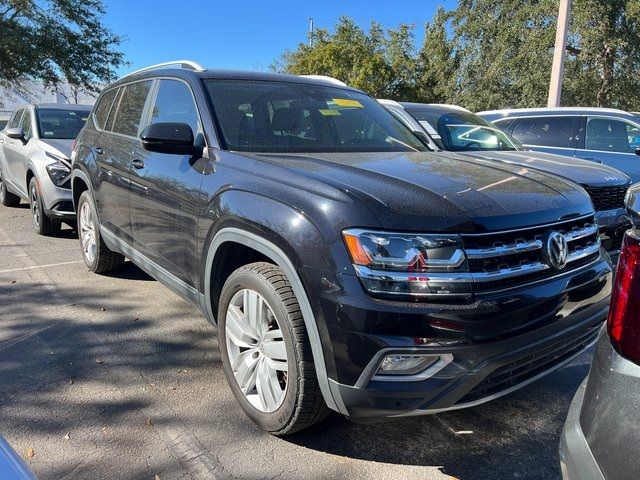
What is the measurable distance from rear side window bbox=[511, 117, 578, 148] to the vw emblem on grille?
591cm

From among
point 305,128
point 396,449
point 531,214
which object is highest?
point 305,128

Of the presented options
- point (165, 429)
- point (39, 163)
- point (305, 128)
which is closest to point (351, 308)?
point (165, 429)

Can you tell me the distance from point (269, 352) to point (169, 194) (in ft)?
4.18

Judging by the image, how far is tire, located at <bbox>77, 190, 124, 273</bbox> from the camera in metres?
4.75

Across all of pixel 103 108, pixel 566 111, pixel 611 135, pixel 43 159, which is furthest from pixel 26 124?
pixel 611 135

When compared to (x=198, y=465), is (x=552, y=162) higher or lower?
higher

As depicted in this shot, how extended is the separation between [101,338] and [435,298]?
8.73 ft

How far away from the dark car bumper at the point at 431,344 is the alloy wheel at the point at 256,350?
0.42 metres

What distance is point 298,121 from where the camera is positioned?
3.37 metres

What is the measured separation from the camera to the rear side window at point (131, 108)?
4004 millimetres

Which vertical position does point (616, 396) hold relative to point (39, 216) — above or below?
above

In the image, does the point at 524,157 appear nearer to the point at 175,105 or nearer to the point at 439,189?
the point at 439,189

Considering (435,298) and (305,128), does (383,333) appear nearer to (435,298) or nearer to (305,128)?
(435,298)

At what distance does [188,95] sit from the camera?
132 inches
